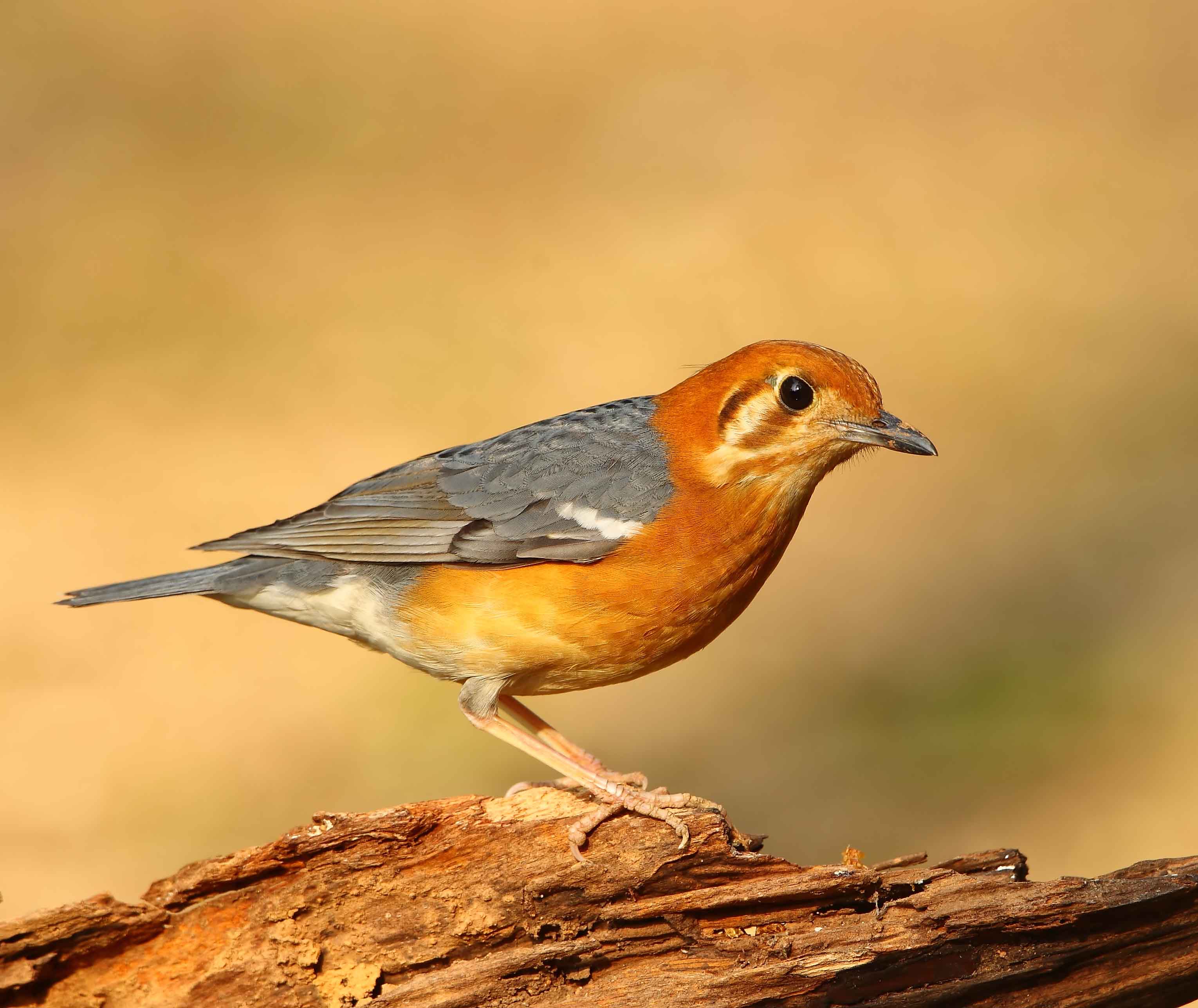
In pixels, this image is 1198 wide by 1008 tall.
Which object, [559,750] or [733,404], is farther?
[559,750]

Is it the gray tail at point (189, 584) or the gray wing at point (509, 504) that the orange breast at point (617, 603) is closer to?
the gray wing at point (509, 504)

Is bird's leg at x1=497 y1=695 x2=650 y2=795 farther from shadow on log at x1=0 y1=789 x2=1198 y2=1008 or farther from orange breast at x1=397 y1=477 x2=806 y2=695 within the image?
shadow on log at x1=0 y1=789 x2=1198 y2=1008

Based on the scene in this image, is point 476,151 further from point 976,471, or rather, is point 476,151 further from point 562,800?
point 562,800

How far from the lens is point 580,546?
632cm

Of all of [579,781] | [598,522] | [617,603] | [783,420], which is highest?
[783,420]

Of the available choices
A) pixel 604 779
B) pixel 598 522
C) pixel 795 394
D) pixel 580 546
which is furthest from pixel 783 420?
pixel 604 779

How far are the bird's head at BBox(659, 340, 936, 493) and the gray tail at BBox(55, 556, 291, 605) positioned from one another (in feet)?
8.48

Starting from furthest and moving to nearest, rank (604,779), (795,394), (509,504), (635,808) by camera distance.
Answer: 1. (509,504)
2. (604,779)
3. (795,394)
4. (635,808)

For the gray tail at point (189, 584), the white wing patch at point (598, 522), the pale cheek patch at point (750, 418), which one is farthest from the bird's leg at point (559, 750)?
the pale cheek patch at point (750, 418)

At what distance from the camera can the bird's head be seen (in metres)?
6.09

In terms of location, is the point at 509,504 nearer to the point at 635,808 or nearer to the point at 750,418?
the point at 750,418

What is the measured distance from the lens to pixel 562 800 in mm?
5980

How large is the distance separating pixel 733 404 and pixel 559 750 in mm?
2233

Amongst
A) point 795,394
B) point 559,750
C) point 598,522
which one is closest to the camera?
point 795,394
